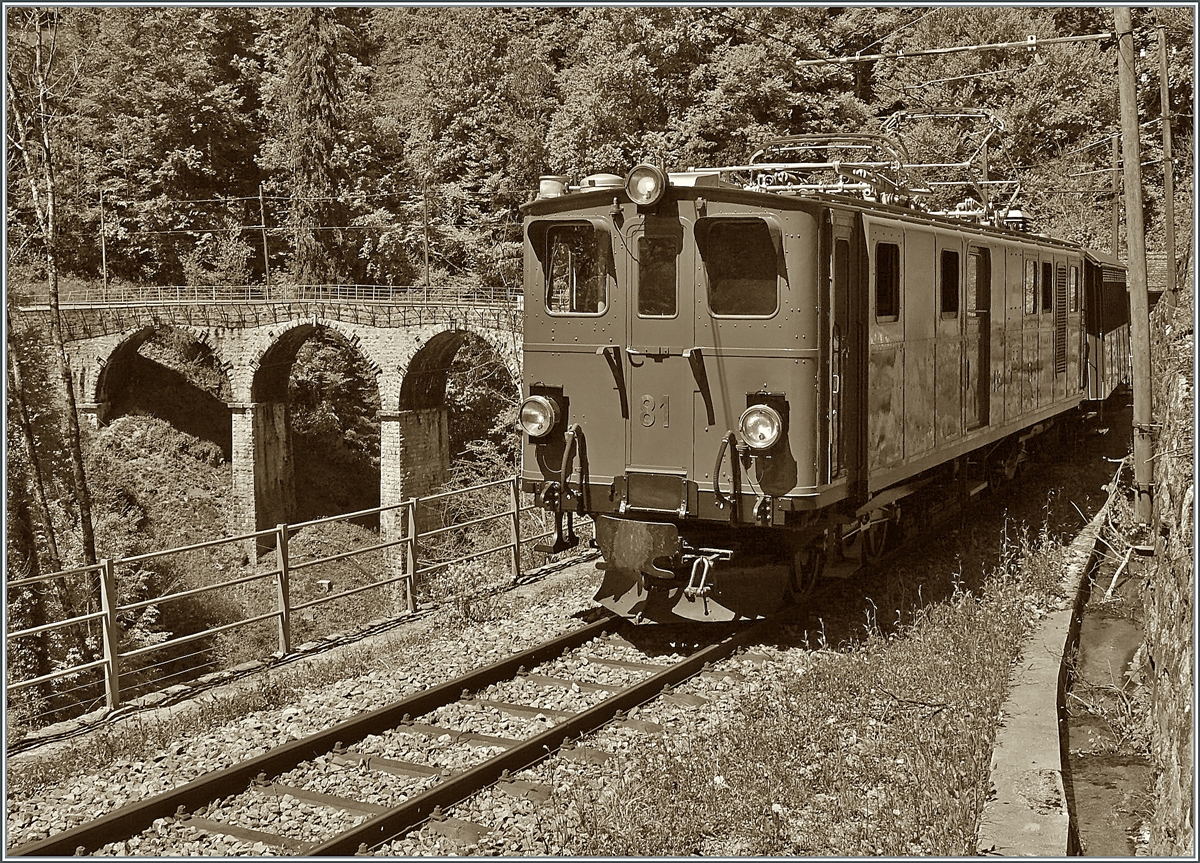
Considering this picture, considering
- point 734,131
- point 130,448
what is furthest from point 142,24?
point 734,131

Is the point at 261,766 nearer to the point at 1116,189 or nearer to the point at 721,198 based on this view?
the point at 721,198

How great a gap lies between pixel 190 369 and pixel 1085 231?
1433 inches

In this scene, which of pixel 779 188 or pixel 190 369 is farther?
pixel 190 369

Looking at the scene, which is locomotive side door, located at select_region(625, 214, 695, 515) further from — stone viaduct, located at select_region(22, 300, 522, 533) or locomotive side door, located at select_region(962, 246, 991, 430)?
stone viaduct, located at select_region(22, 300, 522, 533)

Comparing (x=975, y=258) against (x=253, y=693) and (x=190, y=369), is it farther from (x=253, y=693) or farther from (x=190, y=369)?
(x=190, y=369)

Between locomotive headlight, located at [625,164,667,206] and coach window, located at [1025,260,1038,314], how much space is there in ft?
21.8

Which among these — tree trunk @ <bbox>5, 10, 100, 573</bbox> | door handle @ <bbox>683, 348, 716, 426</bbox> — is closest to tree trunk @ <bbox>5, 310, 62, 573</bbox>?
tree trunk @ <bbox>5, 10, 100, 573</bbox>

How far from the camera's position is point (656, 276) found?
9141 mm

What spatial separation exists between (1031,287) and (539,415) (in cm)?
745

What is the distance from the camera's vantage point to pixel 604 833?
222 inches

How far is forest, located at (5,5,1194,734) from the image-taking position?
1383 inches

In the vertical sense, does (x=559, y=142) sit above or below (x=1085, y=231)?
above

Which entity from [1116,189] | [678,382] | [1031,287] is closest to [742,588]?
[678,382]

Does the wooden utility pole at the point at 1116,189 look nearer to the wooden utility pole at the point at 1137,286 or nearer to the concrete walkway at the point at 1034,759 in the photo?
the wooden utility pole at the point at 1137,286
